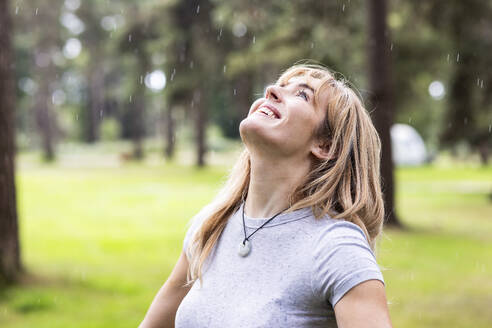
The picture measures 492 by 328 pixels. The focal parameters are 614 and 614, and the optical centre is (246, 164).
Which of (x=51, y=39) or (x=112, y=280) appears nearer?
(x=112, y=280)

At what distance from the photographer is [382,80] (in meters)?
10.4

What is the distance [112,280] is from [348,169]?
5.47m

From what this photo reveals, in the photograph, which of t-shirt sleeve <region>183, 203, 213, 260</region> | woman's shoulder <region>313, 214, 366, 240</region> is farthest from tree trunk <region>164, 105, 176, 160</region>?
woman's shoulder <region>313, 214, 366, 240</region>

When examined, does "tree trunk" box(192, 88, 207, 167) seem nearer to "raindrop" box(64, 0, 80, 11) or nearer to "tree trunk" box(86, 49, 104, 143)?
"raindrop" box(64, 0, 80, 11)

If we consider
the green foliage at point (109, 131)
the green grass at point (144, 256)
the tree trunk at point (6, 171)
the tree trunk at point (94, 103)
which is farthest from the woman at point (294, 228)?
the green foliage at point (109, 131)

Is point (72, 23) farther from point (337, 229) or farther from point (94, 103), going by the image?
point (337, 229)

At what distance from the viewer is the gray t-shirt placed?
151cm

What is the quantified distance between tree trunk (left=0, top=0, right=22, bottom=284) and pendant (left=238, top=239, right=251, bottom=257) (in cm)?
503

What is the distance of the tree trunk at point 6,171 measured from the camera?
20.3ft

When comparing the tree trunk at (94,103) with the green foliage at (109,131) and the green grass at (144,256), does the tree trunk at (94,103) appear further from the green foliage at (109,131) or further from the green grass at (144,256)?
the green grass at (144,256)

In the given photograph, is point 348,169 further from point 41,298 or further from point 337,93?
point 41,298

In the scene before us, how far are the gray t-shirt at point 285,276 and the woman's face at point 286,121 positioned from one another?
0.20 metres

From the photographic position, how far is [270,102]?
1833mm

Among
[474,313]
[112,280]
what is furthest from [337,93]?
[112,280]
